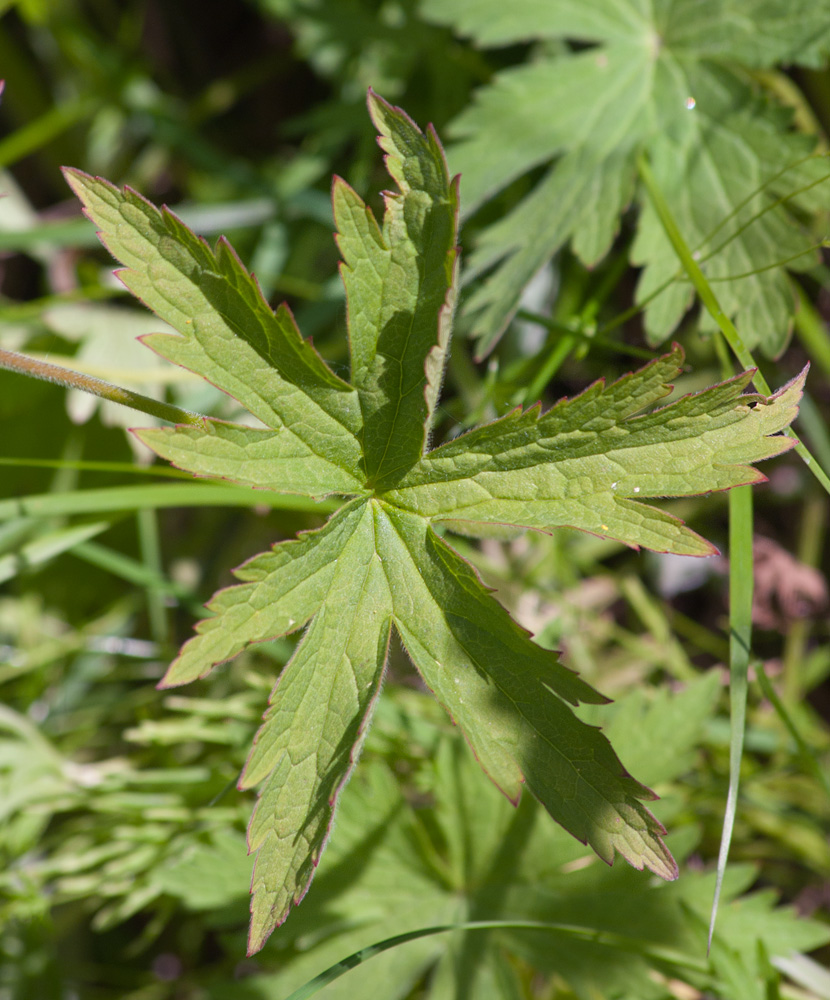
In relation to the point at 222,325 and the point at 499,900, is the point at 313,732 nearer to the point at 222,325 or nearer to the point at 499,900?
the point at 222,325

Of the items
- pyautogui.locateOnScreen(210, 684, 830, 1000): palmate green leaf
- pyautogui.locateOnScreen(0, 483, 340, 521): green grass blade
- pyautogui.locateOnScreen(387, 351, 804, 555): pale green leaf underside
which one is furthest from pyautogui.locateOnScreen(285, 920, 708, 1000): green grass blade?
pyautogui.locateOnScreen(0, 483, 340, 521): green grass blade

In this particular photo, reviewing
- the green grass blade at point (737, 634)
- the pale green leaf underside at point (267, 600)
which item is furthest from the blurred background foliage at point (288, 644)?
the pale green leaf underside at point (267, 600)

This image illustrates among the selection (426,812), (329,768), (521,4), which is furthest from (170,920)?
(521,4)

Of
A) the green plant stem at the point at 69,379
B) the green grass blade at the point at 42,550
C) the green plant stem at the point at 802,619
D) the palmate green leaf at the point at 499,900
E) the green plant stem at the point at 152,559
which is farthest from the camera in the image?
the green plant stem at the point at 802,619

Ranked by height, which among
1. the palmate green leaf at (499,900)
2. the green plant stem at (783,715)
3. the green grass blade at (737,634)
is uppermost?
the green grass blade at (737,634)

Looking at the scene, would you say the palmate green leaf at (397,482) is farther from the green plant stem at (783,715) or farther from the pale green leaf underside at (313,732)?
the green plant stem at (783,715)

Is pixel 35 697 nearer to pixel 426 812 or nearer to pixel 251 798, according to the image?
pixel 251 798

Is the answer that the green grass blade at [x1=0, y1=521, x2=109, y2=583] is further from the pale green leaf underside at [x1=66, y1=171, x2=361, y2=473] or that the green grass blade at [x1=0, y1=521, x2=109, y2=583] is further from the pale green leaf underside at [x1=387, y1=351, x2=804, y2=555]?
the pale green leaf underside at [x1=387, y1=351, x2=804, y2=555]

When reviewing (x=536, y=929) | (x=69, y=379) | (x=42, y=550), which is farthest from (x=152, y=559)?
(x=536, y=929)
